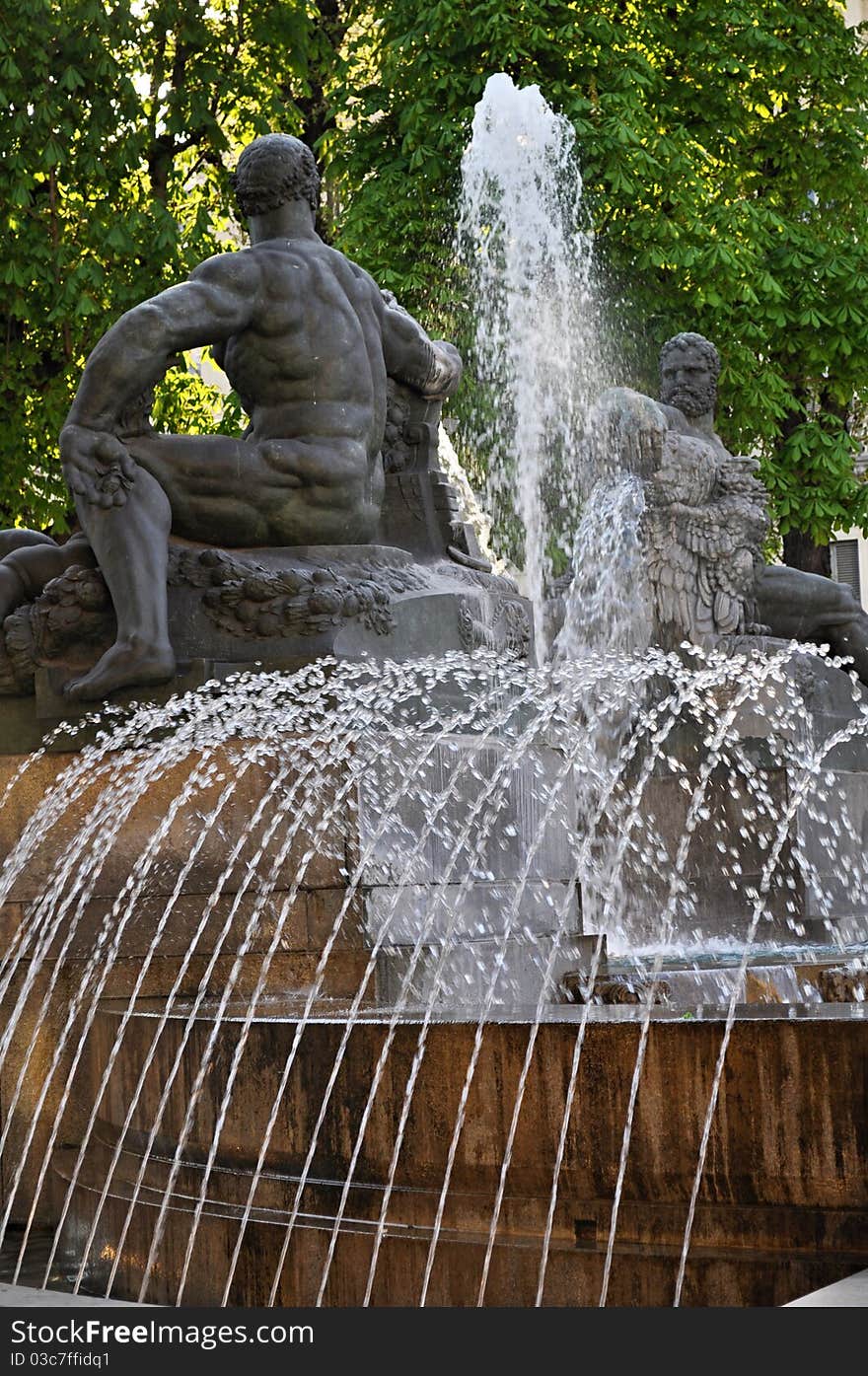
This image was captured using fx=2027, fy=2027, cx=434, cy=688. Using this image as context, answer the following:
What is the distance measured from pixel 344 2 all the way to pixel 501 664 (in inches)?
572

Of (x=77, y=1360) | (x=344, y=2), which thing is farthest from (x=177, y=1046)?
(x=344, y=2)

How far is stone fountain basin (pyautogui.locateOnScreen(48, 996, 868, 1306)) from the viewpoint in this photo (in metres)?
4.32

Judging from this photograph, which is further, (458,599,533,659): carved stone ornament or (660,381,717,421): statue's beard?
(660,381,717,421): statue's beard

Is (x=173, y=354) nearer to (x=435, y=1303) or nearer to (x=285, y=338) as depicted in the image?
(x=285, y=338)

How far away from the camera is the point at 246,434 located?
26.9 ft

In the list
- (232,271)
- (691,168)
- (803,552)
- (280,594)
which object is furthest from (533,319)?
(280,594)

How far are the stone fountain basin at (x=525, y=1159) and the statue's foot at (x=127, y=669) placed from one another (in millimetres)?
2147

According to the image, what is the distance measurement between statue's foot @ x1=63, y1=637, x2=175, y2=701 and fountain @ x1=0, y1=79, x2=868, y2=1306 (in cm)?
2

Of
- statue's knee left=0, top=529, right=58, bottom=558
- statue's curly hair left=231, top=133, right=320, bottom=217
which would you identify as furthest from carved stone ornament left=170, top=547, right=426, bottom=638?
statue's curly hair left=231, top=133, right=320, bottom=217

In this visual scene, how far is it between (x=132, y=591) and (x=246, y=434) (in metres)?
1.04

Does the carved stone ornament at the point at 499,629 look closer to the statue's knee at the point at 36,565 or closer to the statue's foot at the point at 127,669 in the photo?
the statue's foot at the point at 127,669

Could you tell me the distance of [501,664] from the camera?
805cm

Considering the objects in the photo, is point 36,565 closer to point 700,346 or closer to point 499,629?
point 499,629

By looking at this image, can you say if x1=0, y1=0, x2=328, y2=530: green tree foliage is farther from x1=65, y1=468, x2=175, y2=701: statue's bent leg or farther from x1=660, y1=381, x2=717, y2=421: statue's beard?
x1=65, y1=468, x2=175, y2=701: statue's bent leg
